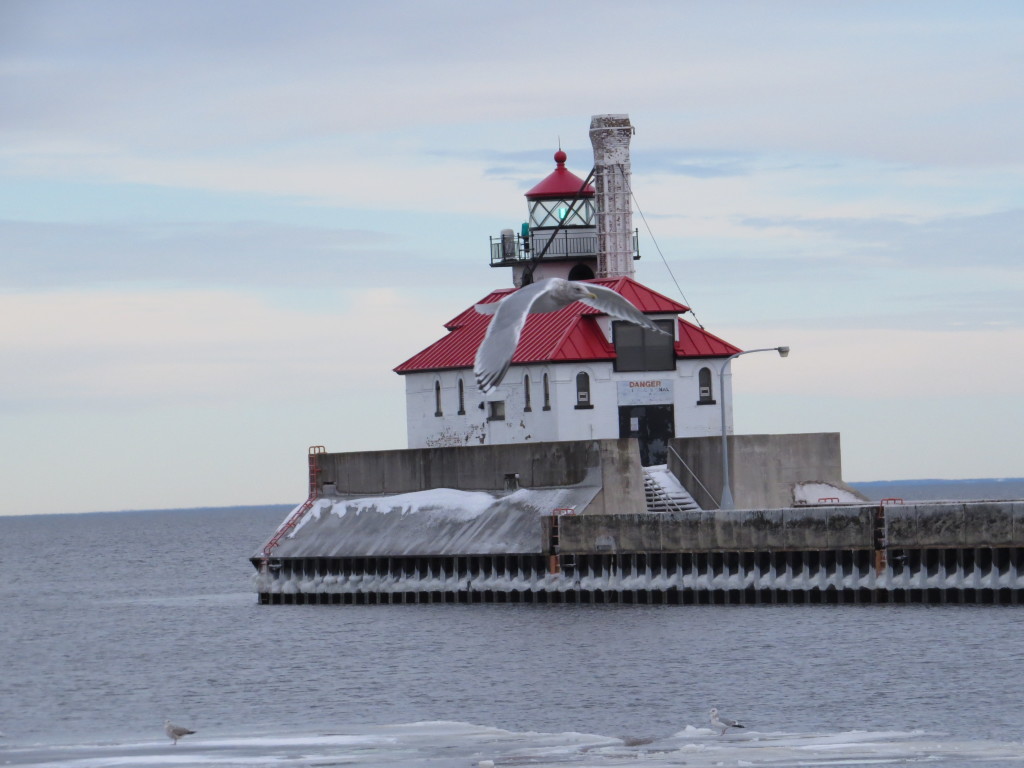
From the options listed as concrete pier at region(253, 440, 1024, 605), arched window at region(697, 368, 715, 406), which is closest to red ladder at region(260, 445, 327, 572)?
concrete pier at region(253, 440, 1024, 605)

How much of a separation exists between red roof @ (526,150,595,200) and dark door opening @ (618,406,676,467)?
9.37 m

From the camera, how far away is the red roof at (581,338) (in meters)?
55.9

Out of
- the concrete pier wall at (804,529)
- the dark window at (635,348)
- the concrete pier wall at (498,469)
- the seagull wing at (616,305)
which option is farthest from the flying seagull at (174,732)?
the dark window at (635,348)

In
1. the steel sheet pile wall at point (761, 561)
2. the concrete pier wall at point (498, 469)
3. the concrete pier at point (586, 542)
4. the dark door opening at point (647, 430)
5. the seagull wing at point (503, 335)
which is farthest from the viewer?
the dark door opening at point (647, 430)

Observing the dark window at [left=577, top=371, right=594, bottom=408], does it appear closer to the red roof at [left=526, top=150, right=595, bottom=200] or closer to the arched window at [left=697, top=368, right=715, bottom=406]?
the arched window at [left=697, top=368, right=715, bottom=406]

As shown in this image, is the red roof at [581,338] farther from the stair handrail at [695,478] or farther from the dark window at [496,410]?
the stair handrail at [695,478]

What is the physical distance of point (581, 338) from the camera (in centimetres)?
5638

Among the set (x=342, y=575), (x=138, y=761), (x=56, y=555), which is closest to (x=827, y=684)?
(x=138, y=761)

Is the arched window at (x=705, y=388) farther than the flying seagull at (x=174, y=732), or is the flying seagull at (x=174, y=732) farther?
the arched window at (x=705, y=388)

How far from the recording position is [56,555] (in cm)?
13388

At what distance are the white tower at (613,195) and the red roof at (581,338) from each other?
1.93 m

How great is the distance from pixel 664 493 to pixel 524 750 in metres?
25.7

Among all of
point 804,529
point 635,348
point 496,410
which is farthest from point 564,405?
point 804,529

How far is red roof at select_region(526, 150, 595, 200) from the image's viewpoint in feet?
205
